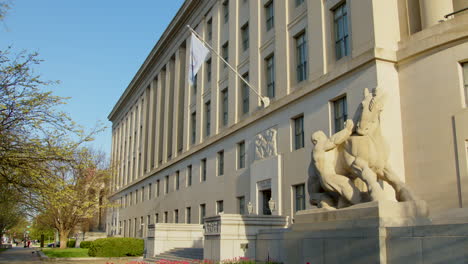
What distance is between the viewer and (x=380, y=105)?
11.9 metres

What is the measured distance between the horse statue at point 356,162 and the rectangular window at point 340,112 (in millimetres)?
8027

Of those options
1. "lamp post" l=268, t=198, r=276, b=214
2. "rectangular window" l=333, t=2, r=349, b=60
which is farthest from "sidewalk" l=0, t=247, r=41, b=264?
"rectangular window" l=333, t=2, r=349, b=60

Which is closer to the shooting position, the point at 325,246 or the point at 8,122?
the point at 325,246

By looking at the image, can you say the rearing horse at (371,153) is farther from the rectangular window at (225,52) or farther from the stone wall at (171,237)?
the rectangular window at (225,52)

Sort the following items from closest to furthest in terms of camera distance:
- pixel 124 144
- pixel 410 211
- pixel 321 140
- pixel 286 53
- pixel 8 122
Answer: pixel 410 211 → pixel 321 140 → pixel 8 122 → pixel 286 53 → pixel 124 144

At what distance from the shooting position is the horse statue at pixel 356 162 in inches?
447

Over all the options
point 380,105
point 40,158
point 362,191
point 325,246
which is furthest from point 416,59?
point 40,158

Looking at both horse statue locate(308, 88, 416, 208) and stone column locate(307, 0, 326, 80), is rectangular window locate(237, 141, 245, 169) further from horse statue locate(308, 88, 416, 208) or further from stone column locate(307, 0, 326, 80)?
horse statue locate(308, 88, 416, 208)

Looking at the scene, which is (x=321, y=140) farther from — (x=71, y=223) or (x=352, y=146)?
(x=71, y=223)

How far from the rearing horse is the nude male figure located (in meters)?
0.22

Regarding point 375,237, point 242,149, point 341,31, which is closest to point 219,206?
point 242,149

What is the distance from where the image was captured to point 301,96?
22.7 m

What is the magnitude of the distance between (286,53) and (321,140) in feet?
43.9

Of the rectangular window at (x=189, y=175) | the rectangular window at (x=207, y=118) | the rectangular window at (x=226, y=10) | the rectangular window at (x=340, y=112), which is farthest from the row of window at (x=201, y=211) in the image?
the rectangular window at (x=226, y=10)
